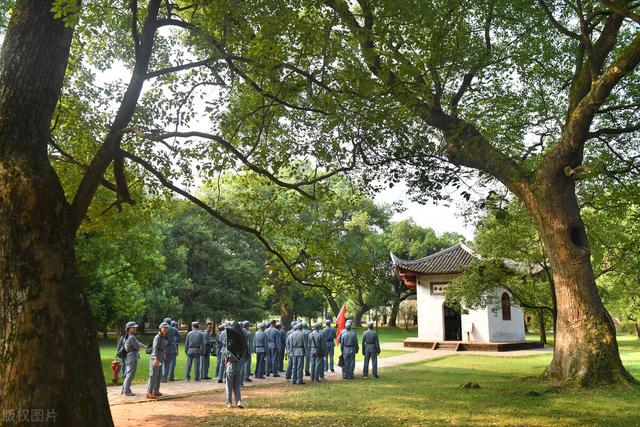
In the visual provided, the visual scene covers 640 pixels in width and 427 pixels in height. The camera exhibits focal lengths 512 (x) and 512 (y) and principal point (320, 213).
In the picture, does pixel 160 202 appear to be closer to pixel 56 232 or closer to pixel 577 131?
pixel 56 232

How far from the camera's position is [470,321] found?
26.7m

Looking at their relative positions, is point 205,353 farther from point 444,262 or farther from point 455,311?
point 444,262

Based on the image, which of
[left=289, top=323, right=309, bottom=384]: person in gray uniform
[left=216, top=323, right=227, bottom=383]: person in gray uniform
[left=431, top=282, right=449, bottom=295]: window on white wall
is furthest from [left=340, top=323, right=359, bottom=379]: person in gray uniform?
[left=431, top=282, right=449, bottom=295]: window on white wall

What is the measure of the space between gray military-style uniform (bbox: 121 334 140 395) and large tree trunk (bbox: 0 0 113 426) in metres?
6.46

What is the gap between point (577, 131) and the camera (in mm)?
10906

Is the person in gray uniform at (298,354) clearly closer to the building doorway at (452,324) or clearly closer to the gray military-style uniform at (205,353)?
the gray military-style uniform at (205,353)

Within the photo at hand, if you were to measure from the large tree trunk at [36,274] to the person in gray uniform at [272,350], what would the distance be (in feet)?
33.6

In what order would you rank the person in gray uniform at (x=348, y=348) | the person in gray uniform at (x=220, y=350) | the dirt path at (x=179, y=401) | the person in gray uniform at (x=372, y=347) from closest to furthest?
the dirt path at (x=179, y=401), the person in gray uniform at (x=220, y=350), the person in gray uniform at (x=348, y=348), the person in gray uniform at (x=372, y=347)

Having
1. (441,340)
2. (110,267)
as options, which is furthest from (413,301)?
(110,267)

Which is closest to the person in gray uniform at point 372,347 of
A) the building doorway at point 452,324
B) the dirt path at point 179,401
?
the dirt path at point 179,401

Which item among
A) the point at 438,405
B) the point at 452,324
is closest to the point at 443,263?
the point at 452,324

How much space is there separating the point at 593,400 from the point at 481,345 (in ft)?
54.5

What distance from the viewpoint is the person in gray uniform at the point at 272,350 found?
50.3ft

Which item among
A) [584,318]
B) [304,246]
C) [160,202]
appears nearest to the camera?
[304,246]
